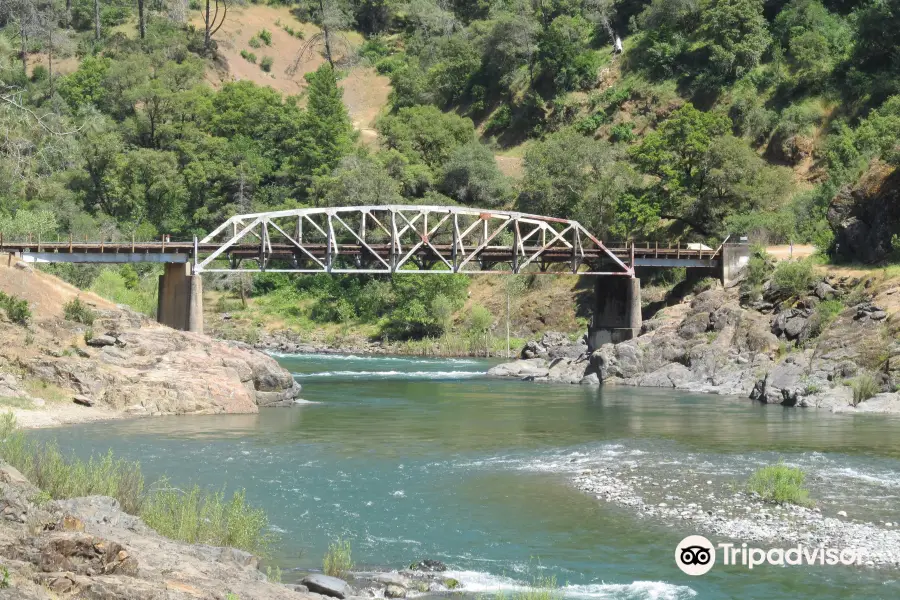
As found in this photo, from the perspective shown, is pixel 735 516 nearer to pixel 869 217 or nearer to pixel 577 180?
pixel 869 217

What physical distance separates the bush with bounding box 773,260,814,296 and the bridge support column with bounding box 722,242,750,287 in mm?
11382

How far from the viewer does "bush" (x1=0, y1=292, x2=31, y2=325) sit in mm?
50469

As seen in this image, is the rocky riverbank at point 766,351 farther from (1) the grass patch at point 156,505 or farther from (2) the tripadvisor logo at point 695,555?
(1) the grass patch at point 156,505

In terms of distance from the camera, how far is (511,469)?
36.3m

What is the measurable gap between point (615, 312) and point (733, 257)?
9.55m

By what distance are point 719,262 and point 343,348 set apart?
37.3m

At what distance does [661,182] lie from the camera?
317 feet

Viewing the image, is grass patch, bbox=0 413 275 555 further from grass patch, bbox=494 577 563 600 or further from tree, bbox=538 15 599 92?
tree, bbox=538 15 599 92

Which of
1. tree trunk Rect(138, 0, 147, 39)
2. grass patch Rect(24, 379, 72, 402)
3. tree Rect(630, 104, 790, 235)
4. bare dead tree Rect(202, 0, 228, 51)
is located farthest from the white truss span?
tree trunk Rect(138, 0, 147, 39)

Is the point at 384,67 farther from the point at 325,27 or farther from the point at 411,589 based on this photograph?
the point at 411,589

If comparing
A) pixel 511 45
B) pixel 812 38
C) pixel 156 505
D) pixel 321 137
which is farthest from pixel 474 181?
pixel 156 505

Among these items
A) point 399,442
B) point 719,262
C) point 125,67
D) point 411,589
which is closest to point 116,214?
point 125,67

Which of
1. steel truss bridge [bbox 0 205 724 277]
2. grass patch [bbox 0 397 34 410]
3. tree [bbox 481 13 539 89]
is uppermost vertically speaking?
tree [bbox 481 13 539 89]

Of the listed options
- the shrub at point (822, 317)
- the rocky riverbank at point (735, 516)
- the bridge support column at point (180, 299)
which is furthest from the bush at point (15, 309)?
the shrub at point (822, 317)
